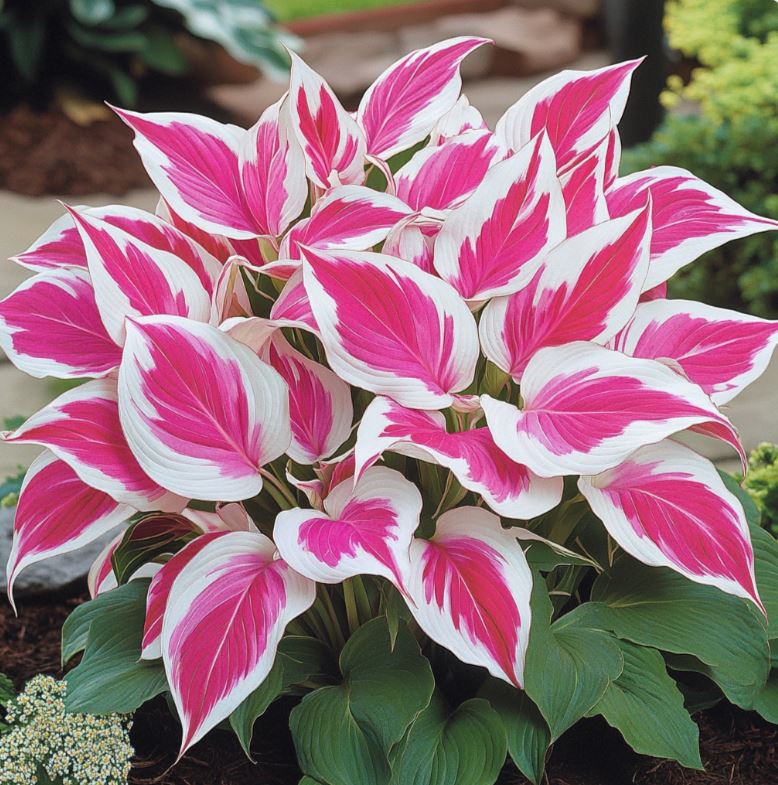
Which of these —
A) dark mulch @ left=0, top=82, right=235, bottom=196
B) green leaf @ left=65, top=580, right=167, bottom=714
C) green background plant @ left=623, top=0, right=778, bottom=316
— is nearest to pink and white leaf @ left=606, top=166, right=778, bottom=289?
green leaf @ left=65, top=580, right=167, bottom=714

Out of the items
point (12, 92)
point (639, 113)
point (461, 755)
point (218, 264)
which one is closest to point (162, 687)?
point (461, 755)

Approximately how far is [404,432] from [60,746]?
0.63 m

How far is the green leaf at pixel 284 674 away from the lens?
43.8 inches

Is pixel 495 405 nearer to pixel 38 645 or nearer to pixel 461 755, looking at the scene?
pixel 461 755

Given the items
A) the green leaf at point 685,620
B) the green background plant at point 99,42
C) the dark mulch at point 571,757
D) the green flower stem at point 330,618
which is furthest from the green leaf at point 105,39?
the green leaf at point 685,620

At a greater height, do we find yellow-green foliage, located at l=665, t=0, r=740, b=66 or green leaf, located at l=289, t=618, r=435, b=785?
green leaf, located at l=289, t=618, r=435, b=785

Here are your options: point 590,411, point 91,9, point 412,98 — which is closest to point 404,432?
point 590,411

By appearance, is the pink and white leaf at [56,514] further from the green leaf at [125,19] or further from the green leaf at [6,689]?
the green leaf at [125,19]

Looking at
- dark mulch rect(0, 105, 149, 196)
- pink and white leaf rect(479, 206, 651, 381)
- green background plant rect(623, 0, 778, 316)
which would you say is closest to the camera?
pink and white leaf rect(479, 206, 651, 381)

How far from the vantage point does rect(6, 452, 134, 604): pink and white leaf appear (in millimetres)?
1118

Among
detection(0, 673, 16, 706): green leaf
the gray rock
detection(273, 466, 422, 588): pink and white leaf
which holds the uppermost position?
detection(273, 466, 422, 588): pink and white leaf

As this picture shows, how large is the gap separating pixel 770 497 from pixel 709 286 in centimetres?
173

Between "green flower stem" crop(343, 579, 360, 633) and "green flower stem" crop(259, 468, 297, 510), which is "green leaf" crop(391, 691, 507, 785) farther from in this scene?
"green flower stem" crop(259, 468, 297, 510)

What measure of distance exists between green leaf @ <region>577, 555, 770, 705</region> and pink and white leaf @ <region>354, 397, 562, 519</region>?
0.25 m
